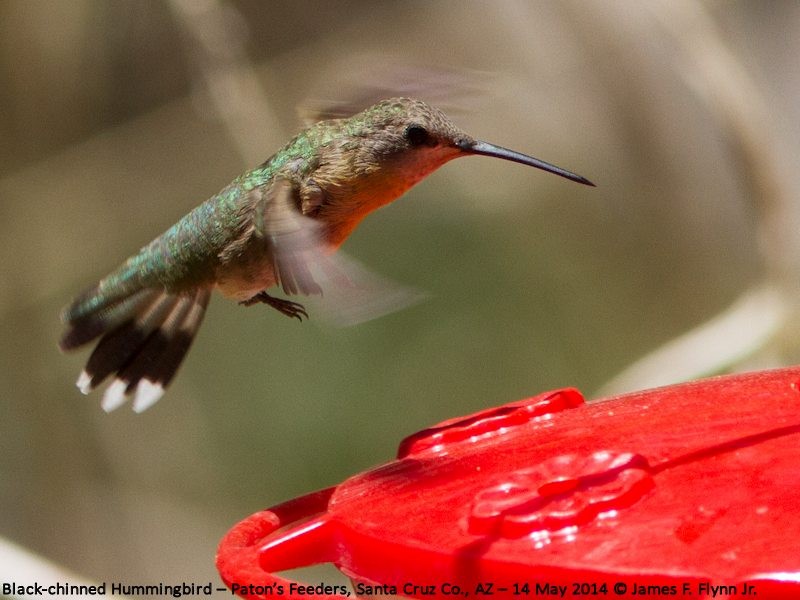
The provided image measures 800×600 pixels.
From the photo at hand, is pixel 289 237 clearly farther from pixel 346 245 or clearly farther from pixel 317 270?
pixel 346 245

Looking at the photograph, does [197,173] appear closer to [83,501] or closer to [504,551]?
[83,501]

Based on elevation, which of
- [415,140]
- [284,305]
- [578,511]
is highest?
[415,140]

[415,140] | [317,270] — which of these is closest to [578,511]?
[317,270]

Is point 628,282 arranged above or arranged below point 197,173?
below

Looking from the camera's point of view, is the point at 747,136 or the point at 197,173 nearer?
the point at 747,136

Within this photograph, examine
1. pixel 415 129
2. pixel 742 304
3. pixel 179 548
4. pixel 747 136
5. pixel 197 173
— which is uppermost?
pixel 197 173

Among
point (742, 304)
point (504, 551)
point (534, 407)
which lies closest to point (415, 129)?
point (534, 407)

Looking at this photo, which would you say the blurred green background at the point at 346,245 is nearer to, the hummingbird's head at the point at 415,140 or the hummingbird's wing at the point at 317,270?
the hummingbird's head at the point at 415,140
